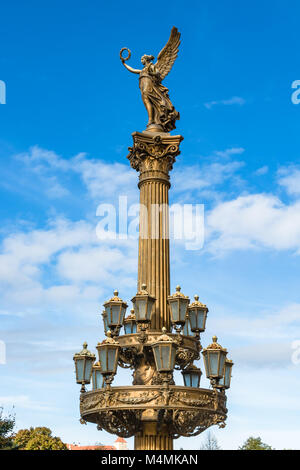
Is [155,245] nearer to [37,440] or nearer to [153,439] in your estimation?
[153,439]

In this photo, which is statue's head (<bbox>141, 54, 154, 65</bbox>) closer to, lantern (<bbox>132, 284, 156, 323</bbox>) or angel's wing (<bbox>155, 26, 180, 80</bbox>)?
angel's wing (<bbox>155, 26, 180, 80</bbox>)

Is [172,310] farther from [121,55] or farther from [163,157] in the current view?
[121,55]

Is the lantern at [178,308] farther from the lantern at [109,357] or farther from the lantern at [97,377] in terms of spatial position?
the lantern at [97,377]

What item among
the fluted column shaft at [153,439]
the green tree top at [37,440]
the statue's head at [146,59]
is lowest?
the fluted column shaft at [153,439]

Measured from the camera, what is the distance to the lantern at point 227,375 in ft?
45.9

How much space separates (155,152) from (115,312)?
179 inches

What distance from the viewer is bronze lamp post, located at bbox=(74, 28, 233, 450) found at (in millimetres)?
12812

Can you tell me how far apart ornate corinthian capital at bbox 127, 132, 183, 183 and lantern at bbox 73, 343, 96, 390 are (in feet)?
15.7

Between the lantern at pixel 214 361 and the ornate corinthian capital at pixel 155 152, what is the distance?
16.3 ft

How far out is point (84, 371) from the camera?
1423 cm

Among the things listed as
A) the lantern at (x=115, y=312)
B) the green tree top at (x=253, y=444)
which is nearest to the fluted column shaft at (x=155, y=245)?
the lantern at (x=115, y=312)

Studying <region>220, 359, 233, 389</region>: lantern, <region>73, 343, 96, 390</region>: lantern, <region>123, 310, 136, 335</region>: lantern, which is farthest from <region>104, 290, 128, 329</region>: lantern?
<region>220, 359, 233, 389</region>: lantern
